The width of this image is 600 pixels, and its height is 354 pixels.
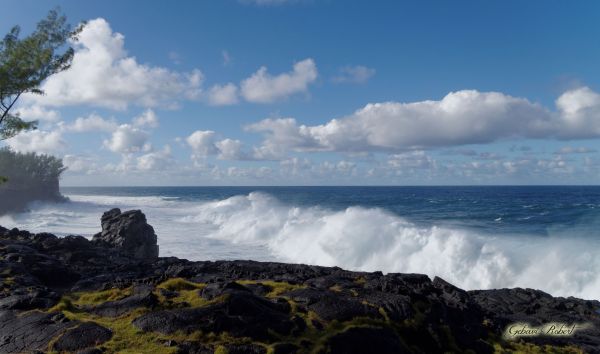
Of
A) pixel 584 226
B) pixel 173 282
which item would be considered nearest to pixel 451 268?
pixel 173 282

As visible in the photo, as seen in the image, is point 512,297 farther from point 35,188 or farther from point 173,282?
point 35,188

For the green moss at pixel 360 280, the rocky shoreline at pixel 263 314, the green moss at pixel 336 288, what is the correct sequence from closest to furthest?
the rocky shoreline at pixel 263 314, the green moss at pixel 336 288, the green moss at pixel 360 280

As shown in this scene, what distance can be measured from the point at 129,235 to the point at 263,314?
83.8 ft

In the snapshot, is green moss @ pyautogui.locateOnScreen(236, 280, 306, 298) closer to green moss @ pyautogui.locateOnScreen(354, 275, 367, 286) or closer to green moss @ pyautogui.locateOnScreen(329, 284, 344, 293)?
green moss @ pyautogui.locateOnScreen(329, 284, 344, 293)

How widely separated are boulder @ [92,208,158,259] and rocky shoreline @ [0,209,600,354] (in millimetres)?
13706

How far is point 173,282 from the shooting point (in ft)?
51.8

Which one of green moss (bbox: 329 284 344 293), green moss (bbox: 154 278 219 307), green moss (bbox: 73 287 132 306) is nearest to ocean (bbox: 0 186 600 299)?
green moss (bbox: 329 284 344 293)

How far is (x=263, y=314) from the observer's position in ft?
41.8

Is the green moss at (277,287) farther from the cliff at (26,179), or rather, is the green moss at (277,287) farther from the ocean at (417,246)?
the cliff at (26,179)

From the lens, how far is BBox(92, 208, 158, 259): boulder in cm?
3459

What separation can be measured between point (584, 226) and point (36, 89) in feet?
226

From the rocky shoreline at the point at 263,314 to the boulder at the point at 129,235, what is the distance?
13706 mm

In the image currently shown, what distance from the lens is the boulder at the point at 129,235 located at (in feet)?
113

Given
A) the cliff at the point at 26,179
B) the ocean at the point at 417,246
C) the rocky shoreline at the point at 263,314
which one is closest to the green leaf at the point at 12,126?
the rocky shoreline at the point at 263,314
